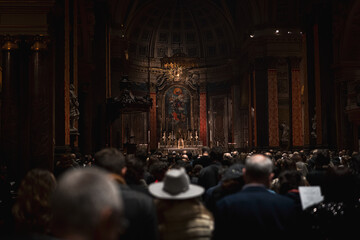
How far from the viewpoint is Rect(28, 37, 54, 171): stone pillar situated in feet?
33.6

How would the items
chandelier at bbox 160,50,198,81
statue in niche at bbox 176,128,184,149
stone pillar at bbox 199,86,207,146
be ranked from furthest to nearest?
stone pillar at bbox 199,86,207,146 → statue in niche at bbox 176,128,184,149 → chandelier at bbox 160,50,198,81

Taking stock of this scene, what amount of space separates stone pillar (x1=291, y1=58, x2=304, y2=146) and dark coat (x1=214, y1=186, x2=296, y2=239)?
84.2 feet

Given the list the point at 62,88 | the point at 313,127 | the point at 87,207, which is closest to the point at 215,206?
the point at 87,207

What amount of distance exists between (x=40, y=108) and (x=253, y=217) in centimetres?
789

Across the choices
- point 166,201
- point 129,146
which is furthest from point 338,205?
point 129,146

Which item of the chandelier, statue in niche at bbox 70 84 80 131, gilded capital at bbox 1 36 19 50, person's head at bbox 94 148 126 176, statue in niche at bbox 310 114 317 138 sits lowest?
person's head at bbox 94 148 126 176

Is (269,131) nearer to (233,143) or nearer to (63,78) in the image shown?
(233,143)

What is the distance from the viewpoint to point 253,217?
3590 mm

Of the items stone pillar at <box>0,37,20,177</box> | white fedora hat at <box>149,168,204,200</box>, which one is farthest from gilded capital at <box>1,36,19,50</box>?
white fedora hat at <box>149,168,204,200</box>

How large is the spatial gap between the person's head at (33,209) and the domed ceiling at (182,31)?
34.0m

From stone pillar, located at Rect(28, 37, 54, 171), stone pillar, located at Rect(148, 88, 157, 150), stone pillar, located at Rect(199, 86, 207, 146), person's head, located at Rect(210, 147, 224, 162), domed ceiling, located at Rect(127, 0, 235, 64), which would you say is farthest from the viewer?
stone pillar, located at Rect(199, 86, 207, 146)

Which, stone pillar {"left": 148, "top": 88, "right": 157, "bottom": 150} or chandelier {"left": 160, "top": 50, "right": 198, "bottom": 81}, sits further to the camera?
stone pillar {"left": 148, "top": 88, "right": 157, "bottom": 150}

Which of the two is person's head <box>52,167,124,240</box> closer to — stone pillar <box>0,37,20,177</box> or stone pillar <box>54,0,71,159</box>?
stone pillar <box>0,37,20,177</box>

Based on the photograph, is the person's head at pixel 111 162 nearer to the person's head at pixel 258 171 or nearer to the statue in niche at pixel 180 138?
the person's head at pixel 258 171
